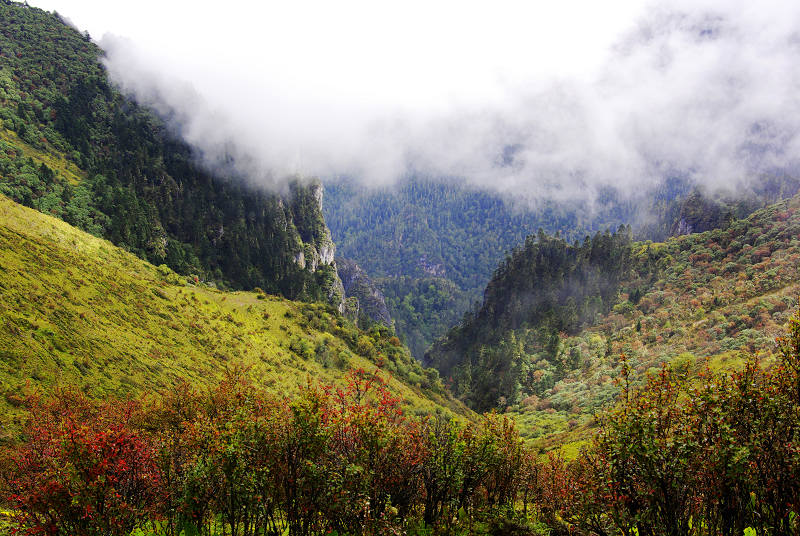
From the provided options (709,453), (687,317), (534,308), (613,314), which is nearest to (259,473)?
(709,453)

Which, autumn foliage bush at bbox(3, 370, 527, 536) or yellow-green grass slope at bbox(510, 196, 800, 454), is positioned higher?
yellow-green grass slope at bbox(510, 196, 800, 454)

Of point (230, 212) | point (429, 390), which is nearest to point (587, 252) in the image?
point (429, 390)

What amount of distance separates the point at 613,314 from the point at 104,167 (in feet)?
602

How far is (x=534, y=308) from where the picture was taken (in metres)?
173

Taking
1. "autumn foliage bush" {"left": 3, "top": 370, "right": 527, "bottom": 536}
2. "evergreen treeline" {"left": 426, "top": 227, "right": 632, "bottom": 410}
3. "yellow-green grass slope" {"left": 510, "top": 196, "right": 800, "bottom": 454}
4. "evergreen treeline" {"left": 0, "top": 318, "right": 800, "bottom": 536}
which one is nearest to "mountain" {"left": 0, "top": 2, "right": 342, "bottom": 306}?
"evergreen treeline" {"left": 426, "top": 227, "right": 632, "bottom": 410}

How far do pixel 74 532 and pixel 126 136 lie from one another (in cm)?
19289

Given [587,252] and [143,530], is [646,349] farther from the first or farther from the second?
[143,530]

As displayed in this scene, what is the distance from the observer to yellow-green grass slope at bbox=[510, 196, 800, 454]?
80.7 m

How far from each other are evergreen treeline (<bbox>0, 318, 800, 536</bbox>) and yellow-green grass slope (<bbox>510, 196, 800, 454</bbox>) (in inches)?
1963

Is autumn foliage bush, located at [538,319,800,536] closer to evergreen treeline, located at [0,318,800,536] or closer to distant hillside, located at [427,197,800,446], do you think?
evergreen treeline, located at [0,318,800,536]

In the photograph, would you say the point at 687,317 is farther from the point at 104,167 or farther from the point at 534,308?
the point at 104,167

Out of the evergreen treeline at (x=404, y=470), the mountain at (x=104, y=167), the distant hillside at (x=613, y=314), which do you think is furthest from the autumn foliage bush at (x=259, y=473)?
the mountain at (x=104, y=167)

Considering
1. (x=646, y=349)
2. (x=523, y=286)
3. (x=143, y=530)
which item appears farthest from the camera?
(x=523, y=286)

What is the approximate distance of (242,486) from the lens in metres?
12.7
